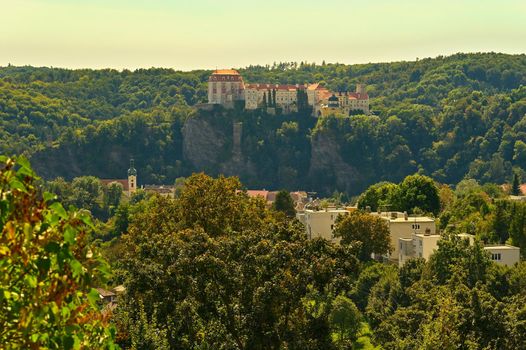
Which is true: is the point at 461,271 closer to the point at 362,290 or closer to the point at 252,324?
the point at 362,290

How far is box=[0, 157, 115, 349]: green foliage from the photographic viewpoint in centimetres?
1072

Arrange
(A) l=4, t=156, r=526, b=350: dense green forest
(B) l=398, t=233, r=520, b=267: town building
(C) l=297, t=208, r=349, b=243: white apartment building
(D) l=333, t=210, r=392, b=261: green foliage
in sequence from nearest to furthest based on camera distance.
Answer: (A) l=4, t=156, r=526, b=350: dense green forest, (B) l=398, t=233, r=520, b=267: town building, (D) l=333, t=210, r=392, b=261: green foliage, (C) l=297, t=208, r=349, b=243: white apartment building

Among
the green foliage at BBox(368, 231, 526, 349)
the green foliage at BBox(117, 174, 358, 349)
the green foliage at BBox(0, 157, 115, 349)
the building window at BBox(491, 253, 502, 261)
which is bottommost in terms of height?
the building window at BBox(491, 253, 502, 261)

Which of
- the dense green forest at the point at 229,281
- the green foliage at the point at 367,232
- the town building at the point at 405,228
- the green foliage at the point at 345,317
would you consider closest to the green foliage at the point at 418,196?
the town building at the point at 405,228

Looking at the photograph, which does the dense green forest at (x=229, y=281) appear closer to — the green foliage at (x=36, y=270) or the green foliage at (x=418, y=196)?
the green foliage at (x=36, y=270)

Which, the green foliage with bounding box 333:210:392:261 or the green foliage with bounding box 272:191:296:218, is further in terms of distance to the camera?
the green foliage with bounding box 272:191:296:218

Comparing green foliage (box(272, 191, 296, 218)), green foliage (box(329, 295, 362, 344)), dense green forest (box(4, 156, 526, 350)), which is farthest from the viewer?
green foliage (box(272, 191, 296, 218))

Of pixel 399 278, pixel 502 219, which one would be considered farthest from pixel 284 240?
pixel 502 219

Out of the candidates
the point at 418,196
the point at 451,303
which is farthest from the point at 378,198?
the point at 451,303

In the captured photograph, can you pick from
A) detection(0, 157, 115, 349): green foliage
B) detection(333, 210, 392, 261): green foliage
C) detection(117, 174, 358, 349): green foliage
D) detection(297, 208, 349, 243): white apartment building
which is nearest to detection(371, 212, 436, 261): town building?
detection(333, 210, 392, 261): green foliage

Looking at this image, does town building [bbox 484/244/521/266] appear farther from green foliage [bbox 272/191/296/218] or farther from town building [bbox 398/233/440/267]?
green foliage [bbox 272/191/296/218]

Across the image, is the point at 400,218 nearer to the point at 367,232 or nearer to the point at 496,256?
the point at 367,232

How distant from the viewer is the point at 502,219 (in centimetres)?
7950

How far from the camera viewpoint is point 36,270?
35.6 feet
